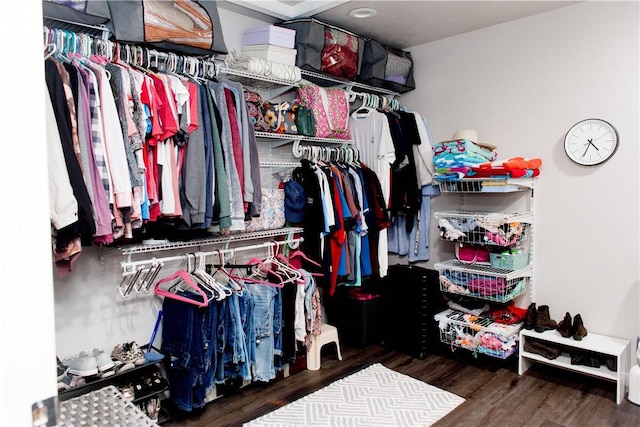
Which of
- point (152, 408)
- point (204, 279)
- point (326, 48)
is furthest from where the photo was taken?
point (326, 48)

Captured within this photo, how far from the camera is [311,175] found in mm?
3240

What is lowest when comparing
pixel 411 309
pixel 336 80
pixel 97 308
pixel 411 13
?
pixel 411 309

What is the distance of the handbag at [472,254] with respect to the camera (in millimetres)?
3441

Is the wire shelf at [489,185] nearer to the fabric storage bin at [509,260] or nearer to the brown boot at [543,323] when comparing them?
the fabric storage bin at [509,260]

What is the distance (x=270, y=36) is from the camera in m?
3.08

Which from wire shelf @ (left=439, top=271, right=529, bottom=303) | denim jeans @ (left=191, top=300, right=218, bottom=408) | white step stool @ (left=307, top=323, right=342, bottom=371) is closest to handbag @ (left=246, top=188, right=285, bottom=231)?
denim jeans @ (left=191, top=300, right=218, bottom=408)

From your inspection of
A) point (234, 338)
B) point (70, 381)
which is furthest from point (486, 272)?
point (70, 381)

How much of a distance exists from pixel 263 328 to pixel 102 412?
4.08 feet

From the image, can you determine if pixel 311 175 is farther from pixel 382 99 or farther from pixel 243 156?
pixel 382 99

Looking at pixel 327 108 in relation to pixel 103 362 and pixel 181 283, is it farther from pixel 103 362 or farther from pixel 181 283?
pixel 103 362

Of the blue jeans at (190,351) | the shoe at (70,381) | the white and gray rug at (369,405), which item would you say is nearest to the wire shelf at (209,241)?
the blue jeans at (190,351)

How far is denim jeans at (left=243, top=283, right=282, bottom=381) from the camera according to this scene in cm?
283

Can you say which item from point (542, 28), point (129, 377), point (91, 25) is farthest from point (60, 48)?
point (542, 28)

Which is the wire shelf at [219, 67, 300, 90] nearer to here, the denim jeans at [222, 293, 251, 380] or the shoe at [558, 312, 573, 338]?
the denim jeans at [222, 293, 251, 380]
